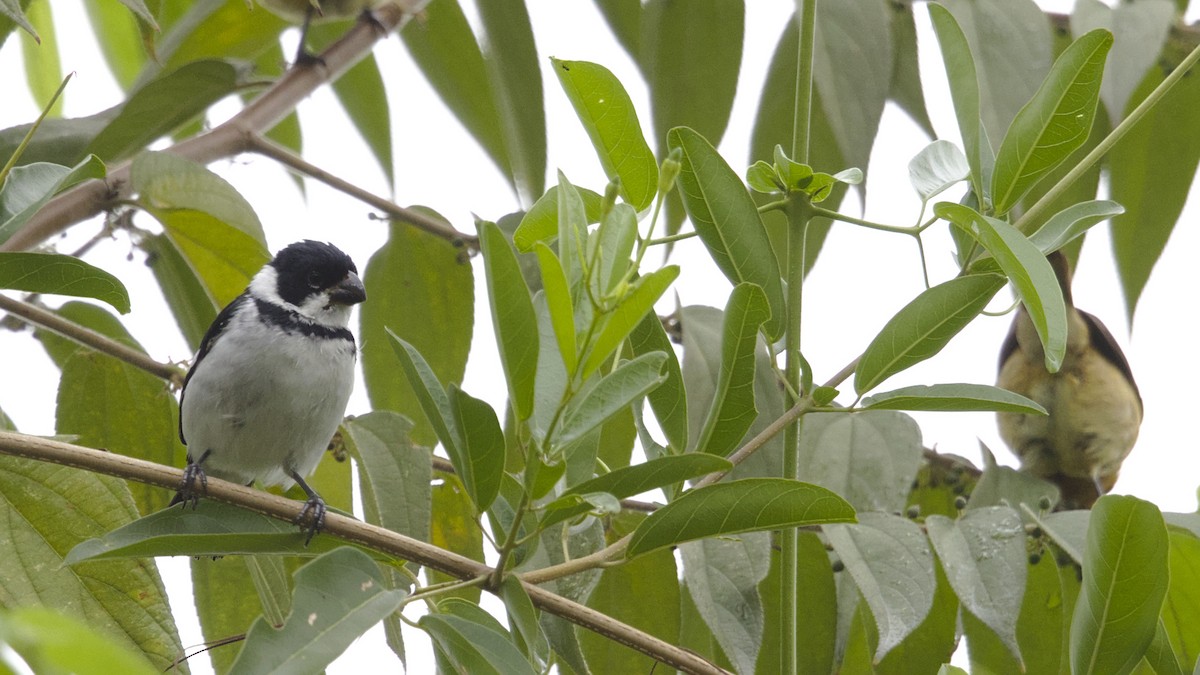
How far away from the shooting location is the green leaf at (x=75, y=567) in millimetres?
1605

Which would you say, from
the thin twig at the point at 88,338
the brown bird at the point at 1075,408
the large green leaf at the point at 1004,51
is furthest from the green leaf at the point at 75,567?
the brown bird at the point at 1075,408

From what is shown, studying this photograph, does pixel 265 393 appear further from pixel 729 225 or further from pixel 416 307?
pixel 729 225

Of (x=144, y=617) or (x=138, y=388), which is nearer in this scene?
(x=144, y=617)

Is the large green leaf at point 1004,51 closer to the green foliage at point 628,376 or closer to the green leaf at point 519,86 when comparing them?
the green foliage at point 628,376

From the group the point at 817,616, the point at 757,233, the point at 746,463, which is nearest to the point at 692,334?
the point at 746,463

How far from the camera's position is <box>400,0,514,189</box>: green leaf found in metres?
2.63

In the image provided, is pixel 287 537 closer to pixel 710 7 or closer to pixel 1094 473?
pixel 710 7

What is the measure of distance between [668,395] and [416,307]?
1.11 meters

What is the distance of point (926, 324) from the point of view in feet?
4.45

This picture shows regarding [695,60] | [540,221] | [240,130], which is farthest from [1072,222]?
[240,130]

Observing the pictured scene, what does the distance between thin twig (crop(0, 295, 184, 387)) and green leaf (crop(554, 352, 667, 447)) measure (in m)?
1.01

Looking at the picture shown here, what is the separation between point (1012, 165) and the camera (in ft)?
4.61

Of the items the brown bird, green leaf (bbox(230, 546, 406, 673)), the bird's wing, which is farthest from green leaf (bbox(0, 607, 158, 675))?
the bird's wing

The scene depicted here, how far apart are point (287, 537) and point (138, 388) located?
0.95 metres
